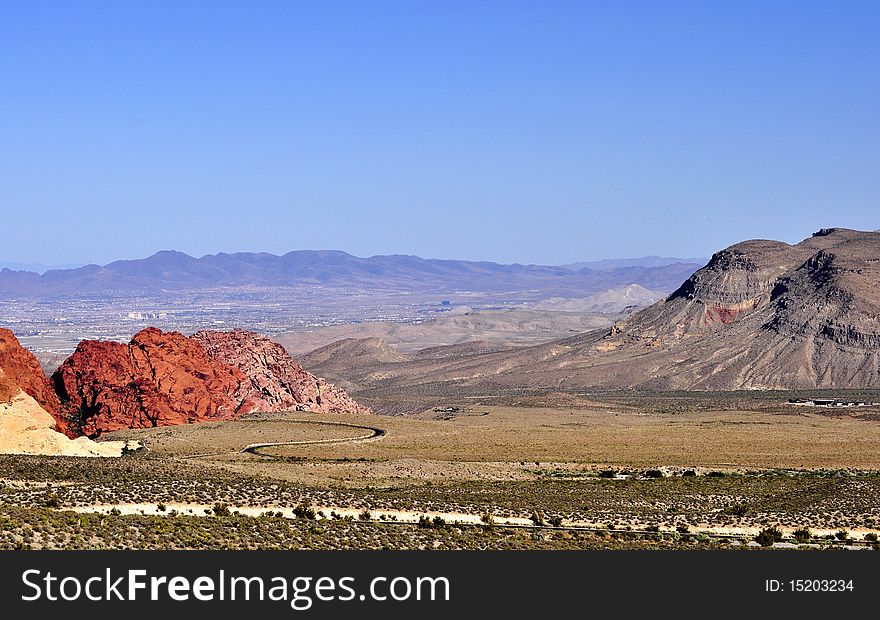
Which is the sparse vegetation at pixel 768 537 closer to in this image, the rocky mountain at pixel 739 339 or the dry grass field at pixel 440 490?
the dry grass field at pixel 440 490

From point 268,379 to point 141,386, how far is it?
11984mm

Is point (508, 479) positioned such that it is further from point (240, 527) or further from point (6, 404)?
point (6, 404)

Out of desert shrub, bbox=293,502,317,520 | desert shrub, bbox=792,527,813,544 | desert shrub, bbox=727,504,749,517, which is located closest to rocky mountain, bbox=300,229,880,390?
desert shrub, bbox=727,504,749,517

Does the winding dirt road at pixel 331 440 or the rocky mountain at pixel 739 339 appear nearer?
the winding dirt road at pixel 331 440

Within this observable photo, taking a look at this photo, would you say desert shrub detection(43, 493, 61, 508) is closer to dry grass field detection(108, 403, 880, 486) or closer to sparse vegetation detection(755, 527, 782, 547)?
dry grass field detection(108, 403, 880, 486)

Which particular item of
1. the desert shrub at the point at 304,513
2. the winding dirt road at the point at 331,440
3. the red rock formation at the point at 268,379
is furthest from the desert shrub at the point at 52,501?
the red rock formation at the point at 268,379

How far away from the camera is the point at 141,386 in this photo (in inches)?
2601

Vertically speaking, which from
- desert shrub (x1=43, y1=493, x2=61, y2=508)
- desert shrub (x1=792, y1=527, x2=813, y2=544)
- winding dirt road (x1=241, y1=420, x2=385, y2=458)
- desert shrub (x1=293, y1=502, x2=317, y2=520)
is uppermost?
desert shrub (x1=43, y1=493, x2=61, y2=508)

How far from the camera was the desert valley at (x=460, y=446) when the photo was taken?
103 ft

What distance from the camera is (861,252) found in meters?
155

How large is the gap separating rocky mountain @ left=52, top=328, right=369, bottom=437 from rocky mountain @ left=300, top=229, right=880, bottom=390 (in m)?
62.3

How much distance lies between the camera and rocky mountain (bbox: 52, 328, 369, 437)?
6488 cm

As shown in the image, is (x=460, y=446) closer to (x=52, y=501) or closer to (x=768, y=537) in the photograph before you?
(x=768, y=537)

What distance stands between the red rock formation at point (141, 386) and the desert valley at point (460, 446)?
0.35ft
